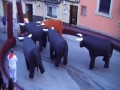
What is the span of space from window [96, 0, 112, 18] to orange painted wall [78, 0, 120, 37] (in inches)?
10.6

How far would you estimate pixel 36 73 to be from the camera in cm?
1221

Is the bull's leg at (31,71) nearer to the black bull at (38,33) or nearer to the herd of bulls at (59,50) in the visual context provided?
the herd of bulls at (59,50)

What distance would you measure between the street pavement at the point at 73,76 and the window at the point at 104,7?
419cm

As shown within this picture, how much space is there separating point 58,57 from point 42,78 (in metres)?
1.39

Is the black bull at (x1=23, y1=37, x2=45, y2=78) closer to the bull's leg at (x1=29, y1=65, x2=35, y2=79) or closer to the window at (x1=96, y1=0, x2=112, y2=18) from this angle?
the bull's leg at (x1=29, y1=65, x2=35, y2=79)

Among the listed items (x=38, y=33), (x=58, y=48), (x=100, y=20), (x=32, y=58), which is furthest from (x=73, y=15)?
(x=32, y=58)

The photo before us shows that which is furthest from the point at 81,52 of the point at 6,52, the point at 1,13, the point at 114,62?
the point at 1,13

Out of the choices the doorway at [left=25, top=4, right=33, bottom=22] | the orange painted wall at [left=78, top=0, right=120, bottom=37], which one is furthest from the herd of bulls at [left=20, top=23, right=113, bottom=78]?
the doorway at [left=25, top=4, right=33, bottom=22]

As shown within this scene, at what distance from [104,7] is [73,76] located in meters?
7.40

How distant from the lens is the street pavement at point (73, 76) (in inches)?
444

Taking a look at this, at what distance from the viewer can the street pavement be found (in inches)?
444

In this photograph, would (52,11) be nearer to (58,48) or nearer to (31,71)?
(58,48)

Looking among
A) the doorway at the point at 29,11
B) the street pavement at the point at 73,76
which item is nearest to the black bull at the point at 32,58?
the street pavement at the point at 73,76

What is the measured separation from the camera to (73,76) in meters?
12.2
